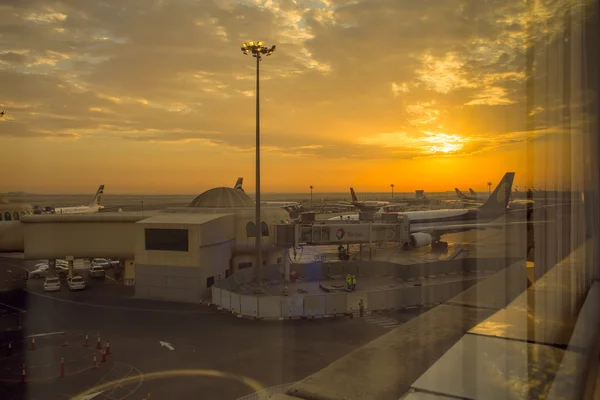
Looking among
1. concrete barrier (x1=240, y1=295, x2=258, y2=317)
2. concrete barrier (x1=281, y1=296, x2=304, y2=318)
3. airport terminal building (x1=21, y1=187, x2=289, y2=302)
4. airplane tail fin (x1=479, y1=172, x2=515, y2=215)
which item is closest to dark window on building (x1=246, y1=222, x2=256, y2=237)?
airport terminal building (x1=21, y1=187, x2=289, y2=302)

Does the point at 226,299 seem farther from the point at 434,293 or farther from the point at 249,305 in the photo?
the point at 434,293

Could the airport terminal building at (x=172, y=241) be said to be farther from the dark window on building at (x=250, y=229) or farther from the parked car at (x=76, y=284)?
the parked car at (x=76, y=284)

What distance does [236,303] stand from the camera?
427 inches

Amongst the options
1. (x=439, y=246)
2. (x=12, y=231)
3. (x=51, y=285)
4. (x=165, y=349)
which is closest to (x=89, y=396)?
(x=165, y=349)

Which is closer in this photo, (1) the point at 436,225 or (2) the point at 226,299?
(2) the point at 226,299

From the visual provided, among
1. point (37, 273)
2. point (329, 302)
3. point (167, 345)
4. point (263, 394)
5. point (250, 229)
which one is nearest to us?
point (263, 394)

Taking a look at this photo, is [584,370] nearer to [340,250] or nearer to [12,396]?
[12,396]

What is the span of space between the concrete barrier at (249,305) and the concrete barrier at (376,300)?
2.83 m

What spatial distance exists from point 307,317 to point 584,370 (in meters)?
9.13

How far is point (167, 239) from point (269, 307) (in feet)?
16.2

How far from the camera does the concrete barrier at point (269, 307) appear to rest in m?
10.3

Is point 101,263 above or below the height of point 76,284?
below

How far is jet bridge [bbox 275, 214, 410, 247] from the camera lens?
1408 centimetres

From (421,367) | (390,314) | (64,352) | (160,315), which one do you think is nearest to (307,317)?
(390,314)
